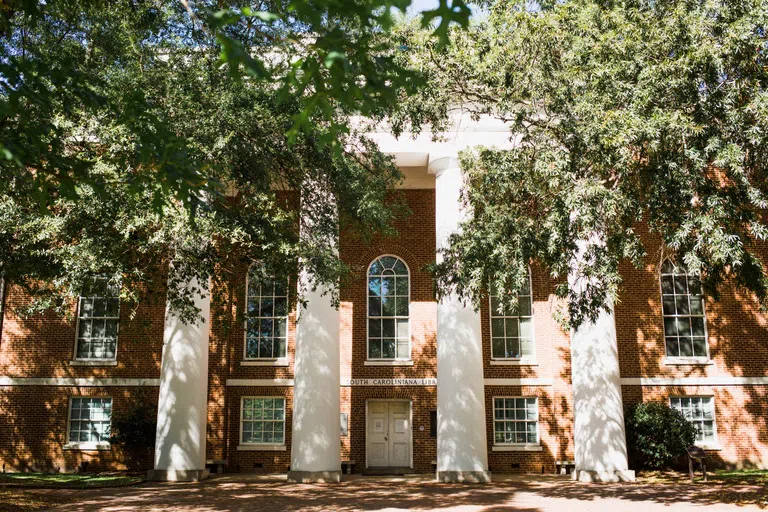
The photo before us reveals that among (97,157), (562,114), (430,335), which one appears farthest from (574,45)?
(430,335)

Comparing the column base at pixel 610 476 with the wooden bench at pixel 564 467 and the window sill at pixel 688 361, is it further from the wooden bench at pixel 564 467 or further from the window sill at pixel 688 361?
the window sill at pixel 688 361

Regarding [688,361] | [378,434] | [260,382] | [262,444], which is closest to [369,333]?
[378,434]

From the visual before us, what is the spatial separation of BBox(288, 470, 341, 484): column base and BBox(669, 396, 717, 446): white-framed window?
11437mm

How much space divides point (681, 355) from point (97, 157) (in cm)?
1937

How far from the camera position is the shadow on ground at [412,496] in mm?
14742

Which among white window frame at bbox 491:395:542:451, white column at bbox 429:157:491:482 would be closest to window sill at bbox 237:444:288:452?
white column at bbox 429:157:491:482

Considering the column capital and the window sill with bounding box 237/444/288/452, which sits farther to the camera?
the window sill with bounding box 237/444/288/452

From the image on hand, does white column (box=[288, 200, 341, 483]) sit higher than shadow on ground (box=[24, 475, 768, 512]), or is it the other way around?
white column (box=[288, 200, 341, 483])

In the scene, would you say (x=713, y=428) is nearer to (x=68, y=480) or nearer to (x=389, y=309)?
(x=389, y=309)

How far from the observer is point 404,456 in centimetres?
2406

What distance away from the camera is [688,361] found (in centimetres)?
2405

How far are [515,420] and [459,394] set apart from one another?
4.52 metres

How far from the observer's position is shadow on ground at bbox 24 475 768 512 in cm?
1474

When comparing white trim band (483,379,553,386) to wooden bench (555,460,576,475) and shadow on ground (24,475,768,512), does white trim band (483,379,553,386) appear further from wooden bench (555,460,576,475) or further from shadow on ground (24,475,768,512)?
shadow on ground (24,475,768,512)
